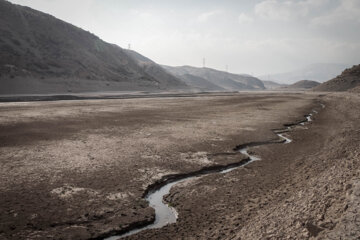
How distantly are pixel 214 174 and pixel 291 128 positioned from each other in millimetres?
10865

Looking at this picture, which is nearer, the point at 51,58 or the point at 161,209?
the point at 161,209

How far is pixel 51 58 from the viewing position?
255ft

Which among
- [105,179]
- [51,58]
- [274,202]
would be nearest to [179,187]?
[105,179]

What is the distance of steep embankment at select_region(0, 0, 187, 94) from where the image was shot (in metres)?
57.3

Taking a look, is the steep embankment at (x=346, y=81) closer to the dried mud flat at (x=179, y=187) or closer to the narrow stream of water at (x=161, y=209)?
the dried mud flat at (x=179, y=187)

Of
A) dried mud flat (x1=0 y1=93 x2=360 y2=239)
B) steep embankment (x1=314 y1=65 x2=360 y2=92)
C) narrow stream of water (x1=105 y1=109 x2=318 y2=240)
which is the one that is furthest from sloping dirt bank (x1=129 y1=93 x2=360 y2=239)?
steep embankment (x1=314 y1=65 x2=360 y2=92)

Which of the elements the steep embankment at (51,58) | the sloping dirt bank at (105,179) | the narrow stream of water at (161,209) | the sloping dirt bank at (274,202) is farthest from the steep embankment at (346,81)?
the narrow stream of water at (161,209)

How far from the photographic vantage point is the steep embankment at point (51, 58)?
188ft

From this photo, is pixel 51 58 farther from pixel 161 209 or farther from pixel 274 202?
pixel 274 202

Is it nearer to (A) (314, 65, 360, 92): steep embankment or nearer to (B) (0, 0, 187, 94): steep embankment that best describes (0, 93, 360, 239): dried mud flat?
(B) (0, 0, 187, 94): steep embankment

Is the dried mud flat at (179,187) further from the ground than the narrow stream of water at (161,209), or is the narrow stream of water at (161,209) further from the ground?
the dried mud flat at (179,187)

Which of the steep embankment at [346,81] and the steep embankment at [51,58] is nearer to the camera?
the steep embankment at [51,58]

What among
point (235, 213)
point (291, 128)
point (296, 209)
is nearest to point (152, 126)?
point (291, 128)

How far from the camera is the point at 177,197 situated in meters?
7.20
